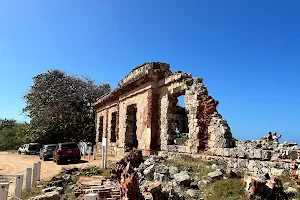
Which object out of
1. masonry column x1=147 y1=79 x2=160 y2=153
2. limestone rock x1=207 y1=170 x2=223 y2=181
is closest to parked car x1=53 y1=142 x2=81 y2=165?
masonry column x1=147 y1=79 x2=160 y2=153

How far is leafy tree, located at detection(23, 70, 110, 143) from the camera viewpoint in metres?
28.9

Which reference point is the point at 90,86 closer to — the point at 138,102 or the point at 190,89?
the point at 138,102

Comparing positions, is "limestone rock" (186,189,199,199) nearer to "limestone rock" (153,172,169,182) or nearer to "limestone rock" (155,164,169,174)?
"limestone rock" (153,172,169,182)

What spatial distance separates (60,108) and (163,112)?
61.9 feet

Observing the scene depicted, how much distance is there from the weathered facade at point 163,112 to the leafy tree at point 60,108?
1008 centimetres

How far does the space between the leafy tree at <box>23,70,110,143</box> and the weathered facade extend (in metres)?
10.1

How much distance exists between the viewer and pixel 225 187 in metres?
6.21

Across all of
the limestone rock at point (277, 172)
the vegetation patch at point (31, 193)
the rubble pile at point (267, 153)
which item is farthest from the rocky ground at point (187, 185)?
the vegetation patch at point (31, 193)

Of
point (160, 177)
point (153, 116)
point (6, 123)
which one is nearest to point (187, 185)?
point (160, 177)

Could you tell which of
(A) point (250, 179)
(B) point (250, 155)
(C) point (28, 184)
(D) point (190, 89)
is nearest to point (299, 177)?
(A) point (250, 179)

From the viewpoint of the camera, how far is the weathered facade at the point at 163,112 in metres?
10.5

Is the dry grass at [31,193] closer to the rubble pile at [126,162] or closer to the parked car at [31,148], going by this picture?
the rubble pile at [126,162]

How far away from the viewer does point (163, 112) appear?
13.1 meters

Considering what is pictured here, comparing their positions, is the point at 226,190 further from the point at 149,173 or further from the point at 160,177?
the point at 149,173
